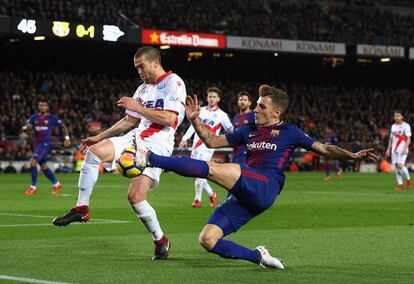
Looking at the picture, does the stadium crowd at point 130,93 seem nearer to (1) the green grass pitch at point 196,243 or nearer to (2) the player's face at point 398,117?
(2) the player's face at point 398,117

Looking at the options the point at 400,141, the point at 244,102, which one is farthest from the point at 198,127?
the point at 400,141

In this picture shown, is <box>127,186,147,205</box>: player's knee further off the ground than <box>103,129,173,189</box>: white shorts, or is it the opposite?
<box>103,129,173,189</box>: white shorts

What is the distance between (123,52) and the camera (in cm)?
5209

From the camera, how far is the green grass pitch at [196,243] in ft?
29.5

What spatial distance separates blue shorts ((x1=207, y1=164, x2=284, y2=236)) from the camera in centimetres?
906

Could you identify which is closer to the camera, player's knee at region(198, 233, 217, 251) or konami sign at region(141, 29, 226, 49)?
player's knee at region(198, 233, 217, 251)

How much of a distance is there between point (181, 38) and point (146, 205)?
36.0 metres

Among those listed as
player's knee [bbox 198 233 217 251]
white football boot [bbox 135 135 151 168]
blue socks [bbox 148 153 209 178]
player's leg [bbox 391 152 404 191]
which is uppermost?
white football boot [bbox 135 135 151 168]

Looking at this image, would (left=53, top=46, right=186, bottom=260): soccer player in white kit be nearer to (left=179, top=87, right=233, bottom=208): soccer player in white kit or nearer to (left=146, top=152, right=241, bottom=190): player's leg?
(left=146, top=152, right=241, bottom=190): player's leg

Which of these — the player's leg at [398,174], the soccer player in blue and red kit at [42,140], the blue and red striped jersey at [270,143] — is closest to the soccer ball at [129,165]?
the blue and red striped jersey at [270,143]

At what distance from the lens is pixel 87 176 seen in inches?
419

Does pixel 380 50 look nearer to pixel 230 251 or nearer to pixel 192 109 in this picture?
pixel 192 109

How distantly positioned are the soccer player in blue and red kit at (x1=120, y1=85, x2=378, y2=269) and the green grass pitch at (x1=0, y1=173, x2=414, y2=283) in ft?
1.12

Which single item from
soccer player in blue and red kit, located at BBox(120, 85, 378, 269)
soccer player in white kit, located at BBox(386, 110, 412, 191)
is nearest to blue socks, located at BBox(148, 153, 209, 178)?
soccer player in blue and red kit, located at BBox(120, 85, 378, 269)
